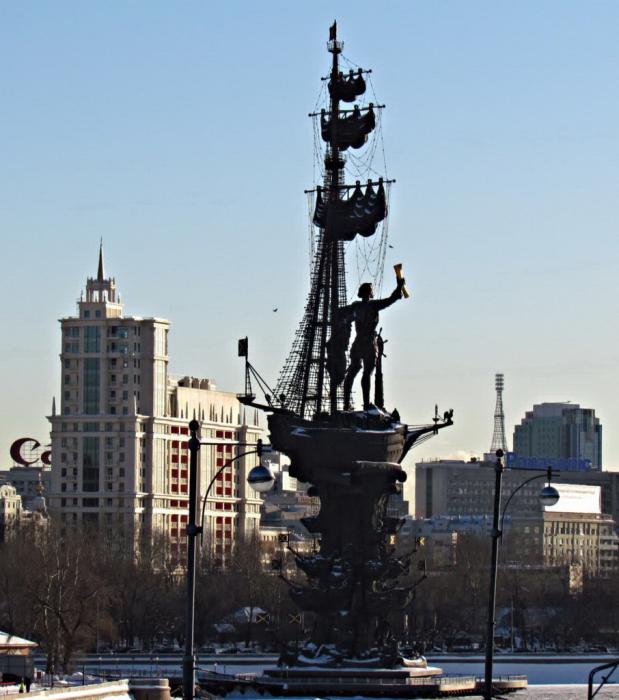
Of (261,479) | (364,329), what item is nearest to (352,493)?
(364,329)

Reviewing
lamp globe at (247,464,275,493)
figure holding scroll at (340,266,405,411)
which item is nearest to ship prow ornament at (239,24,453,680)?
figure holding scroll at (340,266,405,411)

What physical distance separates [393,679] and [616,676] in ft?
177

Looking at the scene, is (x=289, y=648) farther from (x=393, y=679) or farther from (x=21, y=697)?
(x=21, y=697)

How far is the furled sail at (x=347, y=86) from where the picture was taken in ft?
413

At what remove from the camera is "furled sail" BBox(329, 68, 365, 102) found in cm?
12594

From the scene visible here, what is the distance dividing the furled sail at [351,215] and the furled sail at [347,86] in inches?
206

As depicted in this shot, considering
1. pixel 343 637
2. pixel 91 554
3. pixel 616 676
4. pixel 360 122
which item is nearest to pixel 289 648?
pixel 343 637

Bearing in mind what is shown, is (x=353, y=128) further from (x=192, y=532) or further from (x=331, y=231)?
(x=192, y=532)

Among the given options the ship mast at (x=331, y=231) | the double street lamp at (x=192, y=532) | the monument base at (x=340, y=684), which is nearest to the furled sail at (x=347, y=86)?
the ship mast at (x=331, y=231)

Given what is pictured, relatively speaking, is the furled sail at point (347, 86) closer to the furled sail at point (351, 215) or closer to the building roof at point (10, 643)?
the furled sail at point (351, 215)

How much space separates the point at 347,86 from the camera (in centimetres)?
12606

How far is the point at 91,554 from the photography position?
7643 inches

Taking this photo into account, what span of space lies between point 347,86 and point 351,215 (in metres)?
6.82

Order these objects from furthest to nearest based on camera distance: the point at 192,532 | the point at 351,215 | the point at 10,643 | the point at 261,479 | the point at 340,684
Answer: the point at 351,215 < the point at 10,643 < the point at 340,684 < the point at 261,479 < the point at 192,532
